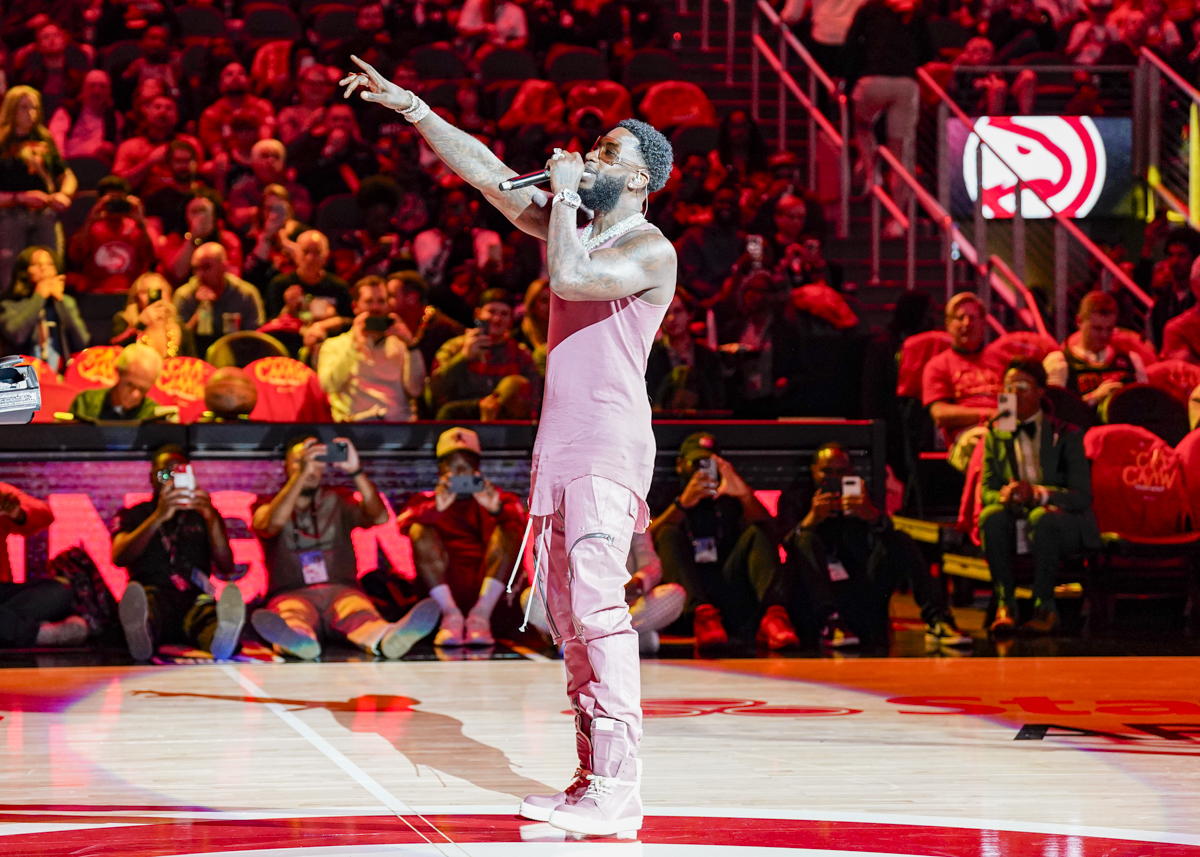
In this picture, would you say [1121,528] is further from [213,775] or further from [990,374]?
[213,775]

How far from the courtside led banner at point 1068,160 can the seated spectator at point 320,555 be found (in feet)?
22.1

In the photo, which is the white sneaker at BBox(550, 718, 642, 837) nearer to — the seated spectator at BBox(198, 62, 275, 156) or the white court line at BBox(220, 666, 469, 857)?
the white court line at BBox(220, 666, 469, 857)

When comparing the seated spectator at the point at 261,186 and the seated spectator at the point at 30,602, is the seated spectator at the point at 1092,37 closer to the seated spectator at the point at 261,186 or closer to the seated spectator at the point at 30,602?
the seated spectator at the point at 261,186

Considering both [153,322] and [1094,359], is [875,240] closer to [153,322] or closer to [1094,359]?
[1094,359]

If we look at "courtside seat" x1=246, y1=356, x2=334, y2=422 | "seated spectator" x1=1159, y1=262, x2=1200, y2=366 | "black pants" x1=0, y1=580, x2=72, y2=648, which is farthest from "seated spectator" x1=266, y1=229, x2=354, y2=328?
"seated spectator" x1=1159, y1=262, x2=1200, y2=366

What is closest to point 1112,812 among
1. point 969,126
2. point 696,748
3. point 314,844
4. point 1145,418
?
point 696,748

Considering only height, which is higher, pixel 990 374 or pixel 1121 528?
pixel 990 374

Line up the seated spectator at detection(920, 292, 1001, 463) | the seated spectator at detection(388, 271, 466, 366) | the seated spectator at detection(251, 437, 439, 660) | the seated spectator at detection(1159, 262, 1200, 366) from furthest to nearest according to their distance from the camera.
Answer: the seated spectator at detection(1159, 262, 1200, 366), the seated spectator at detection(388, 271, 466, 366), the seated spectator at detection(920, 292, 1001, 463), the seated spectator at detection(251, 437, 439, 660)

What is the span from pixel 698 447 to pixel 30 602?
3.18 meters

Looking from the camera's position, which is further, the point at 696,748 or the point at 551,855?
the point at 696,748

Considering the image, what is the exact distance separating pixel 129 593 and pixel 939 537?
4.24 meters

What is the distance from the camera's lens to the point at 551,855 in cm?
344

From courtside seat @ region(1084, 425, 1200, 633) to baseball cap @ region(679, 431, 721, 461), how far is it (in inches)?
84.0

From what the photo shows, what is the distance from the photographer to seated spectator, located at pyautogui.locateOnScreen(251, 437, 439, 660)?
22.8ft
